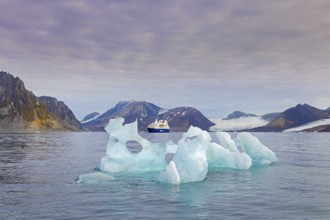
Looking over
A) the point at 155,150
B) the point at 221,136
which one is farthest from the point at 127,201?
the point at 221,136

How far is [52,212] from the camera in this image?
16.8m

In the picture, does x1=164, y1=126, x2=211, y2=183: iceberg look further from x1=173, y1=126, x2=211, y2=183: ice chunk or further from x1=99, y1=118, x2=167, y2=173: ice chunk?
x1=99, y1=118, x2=167, y2=173: ice chunk

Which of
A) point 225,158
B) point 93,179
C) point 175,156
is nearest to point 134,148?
point 225,158

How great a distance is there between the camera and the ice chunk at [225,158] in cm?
3359

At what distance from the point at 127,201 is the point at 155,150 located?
41.9ft

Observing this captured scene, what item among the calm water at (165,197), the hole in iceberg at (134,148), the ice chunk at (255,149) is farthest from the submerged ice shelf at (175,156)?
the hole in iceberg at (134,148)

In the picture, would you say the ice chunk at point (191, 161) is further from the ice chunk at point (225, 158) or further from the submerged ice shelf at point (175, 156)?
the ice chunk at point (225, 158)

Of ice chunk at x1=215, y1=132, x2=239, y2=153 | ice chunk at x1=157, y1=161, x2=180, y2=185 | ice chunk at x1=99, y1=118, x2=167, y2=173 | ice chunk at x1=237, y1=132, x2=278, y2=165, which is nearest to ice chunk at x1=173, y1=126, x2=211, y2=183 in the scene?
ice chunk at x1=157, y1=161, x2=180, y2=185

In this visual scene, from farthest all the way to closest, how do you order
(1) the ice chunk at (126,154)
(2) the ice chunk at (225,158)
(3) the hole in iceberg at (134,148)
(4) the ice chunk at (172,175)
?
(3) the hole in iceberg at (134,148) → (2) the ice chunk at (225,158) → (1) the ice chunk at (126,154) → (4) the ice chunk at (172,175)

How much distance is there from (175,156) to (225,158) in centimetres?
969

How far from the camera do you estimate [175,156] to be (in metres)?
26.3

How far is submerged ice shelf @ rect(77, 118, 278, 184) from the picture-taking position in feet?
83.8

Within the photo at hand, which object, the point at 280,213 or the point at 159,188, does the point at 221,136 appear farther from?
the point at 280,213

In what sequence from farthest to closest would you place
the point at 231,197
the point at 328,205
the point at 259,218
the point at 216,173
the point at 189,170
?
the point at 216,173, the point at 189,170, the point at 231,197, the point at 328,205, the point at 259,218
